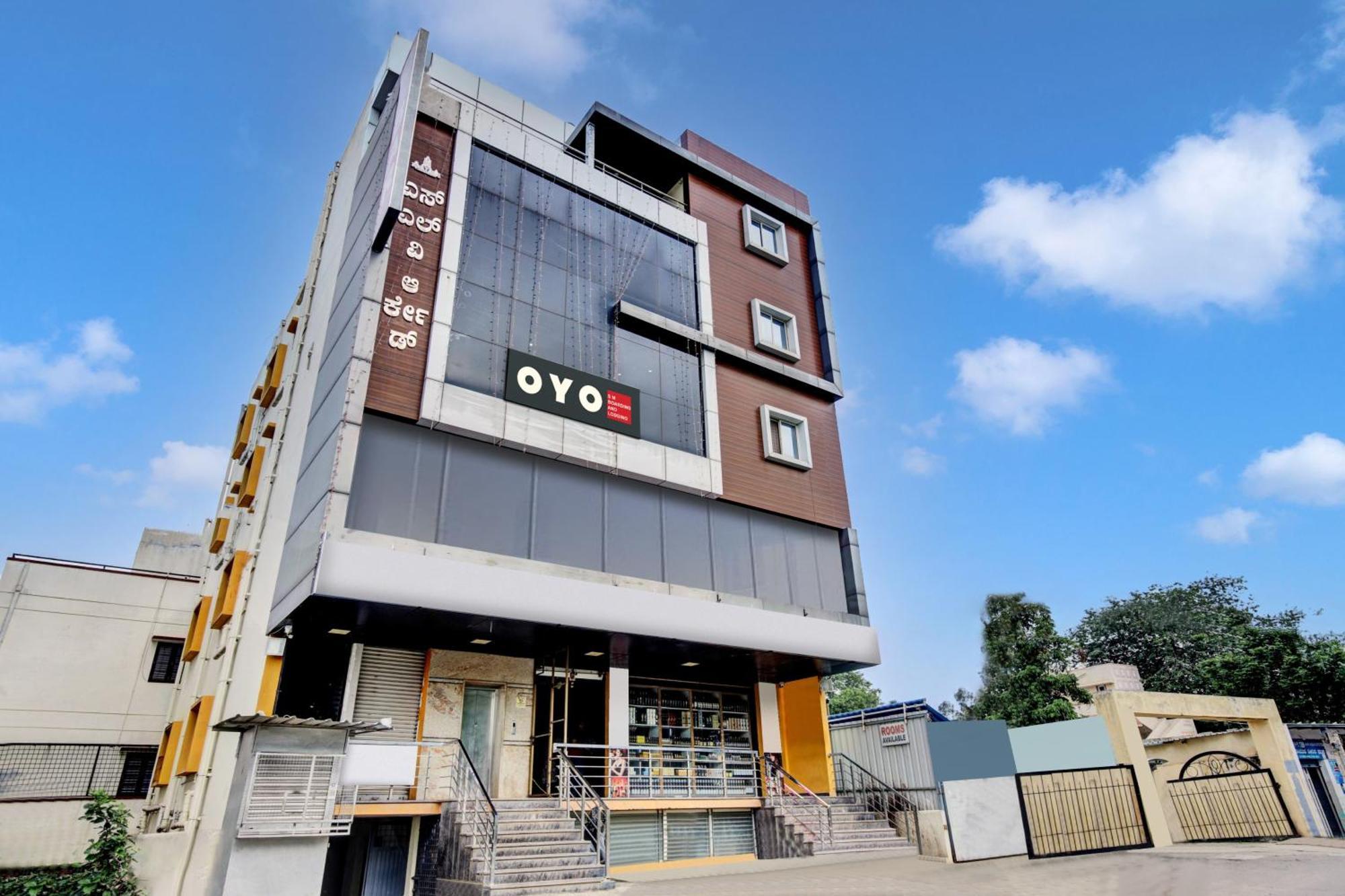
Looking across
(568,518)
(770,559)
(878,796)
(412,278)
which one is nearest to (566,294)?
(412,278)

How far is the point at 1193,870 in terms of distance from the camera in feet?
42.2

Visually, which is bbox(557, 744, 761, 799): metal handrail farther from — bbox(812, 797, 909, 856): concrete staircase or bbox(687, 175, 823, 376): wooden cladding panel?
bbox(687, 175, 823, 376): wooden cladding panel

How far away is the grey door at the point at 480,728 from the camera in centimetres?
1725

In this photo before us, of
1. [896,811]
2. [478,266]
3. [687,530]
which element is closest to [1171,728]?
[896,811]

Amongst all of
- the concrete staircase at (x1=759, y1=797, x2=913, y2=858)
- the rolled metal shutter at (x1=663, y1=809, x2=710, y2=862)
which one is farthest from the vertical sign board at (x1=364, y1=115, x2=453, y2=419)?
the concrete staircase at (x1=759, y1=797, x2=913, y2=858)

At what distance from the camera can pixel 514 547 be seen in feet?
52.4

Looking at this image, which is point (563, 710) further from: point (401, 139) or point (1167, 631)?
point (1167, 631)

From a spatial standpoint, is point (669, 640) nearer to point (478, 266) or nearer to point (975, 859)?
point (975, 859)

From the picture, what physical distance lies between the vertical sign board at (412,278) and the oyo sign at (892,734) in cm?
1447

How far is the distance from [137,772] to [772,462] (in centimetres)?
2265

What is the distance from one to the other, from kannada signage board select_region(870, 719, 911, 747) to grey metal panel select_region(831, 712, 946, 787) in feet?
0.25

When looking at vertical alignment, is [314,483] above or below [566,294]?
below

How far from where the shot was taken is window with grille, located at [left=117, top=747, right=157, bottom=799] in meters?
24.3

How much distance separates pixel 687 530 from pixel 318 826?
10755 millimetres
